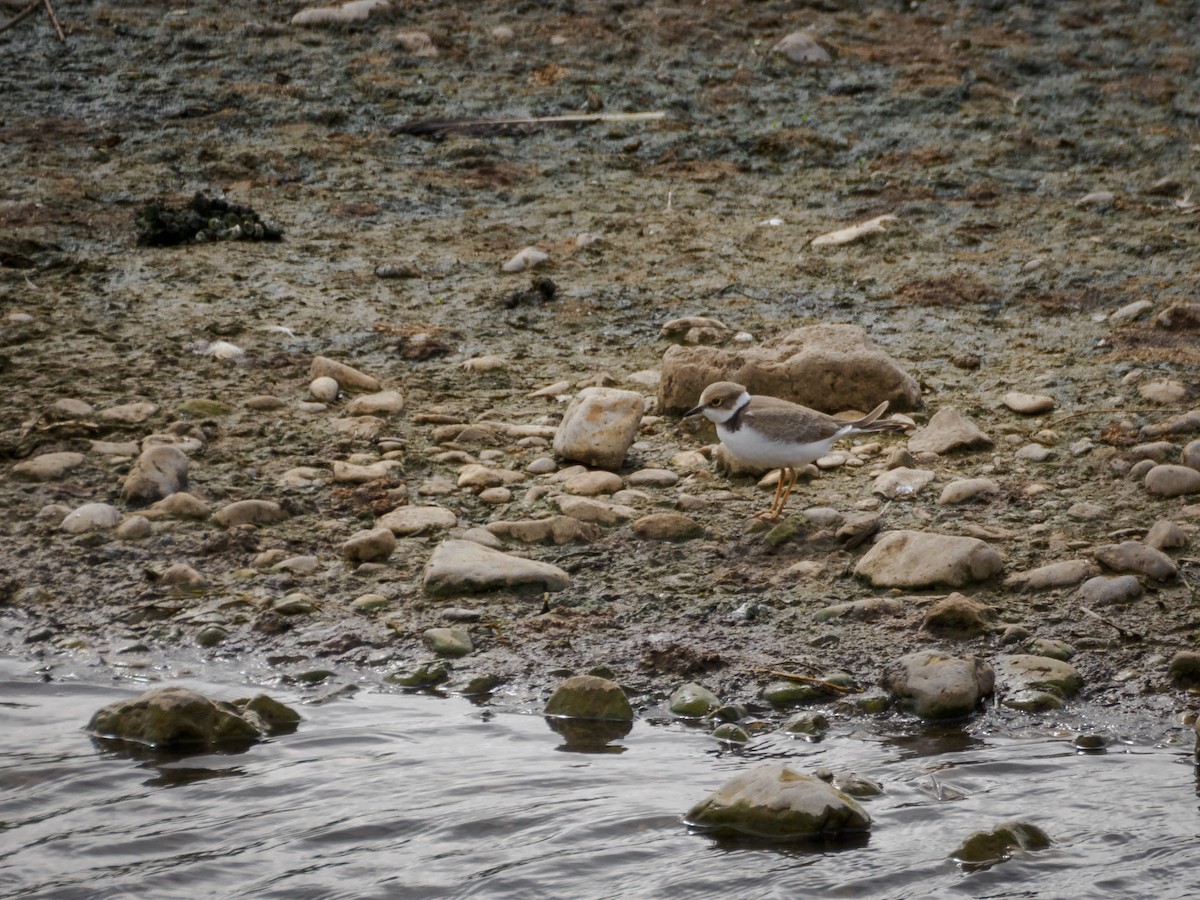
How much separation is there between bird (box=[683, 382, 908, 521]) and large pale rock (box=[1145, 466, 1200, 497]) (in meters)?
1.09

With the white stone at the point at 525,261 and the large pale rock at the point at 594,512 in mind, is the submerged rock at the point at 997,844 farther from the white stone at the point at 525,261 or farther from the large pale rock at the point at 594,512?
the white stone at the point at 525,261

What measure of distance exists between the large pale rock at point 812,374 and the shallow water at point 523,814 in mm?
2490

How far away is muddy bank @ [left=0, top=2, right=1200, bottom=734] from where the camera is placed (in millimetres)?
5102

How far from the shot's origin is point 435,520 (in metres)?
5.76

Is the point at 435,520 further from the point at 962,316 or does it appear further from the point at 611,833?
the point at 962,316

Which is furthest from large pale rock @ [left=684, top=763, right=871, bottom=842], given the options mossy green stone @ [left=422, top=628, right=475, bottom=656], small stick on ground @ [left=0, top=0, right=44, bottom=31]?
small stick on ground @ [left=0, top=0, right=44, bottom=31]

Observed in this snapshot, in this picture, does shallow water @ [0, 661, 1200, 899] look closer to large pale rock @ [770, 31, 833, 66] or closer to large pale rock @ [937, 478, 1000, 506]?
large pale rock @ [937, 478, 1000, 506]

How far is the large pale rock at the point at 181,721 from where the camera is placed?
432cm

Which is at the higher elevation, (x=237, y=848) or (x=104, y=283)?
(x=104, y=283)

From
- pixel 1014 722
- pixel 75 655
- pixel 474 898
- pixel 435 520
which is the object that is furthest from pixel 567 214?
pixel 474 898

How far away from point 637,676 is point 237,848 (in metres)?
1.46

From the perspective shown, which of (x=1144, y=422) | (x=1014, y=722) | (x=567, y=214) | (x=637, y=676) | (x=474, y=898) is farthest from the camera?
(x=567, y=214)

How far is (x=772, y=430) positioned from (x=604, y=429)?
88 centimetres

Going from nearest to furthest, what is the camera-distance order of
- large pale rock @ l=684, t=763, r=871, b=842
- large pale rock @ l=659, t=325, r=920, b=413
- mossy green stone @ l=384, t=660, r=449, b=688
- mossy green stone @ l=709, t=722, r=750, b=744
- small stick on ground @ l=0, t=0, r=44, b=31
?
large pale rock @ l=684, t=763, r=871, b=842, mossy green stone @ l=709, t=722, r=750, b=744, mossy green stone @ l=384, t=660, r=449, b=688, large pale rock @ l=659, t=325, r=920, b=413, small stick on ground @ l=0, t=0, r=44, b=31
